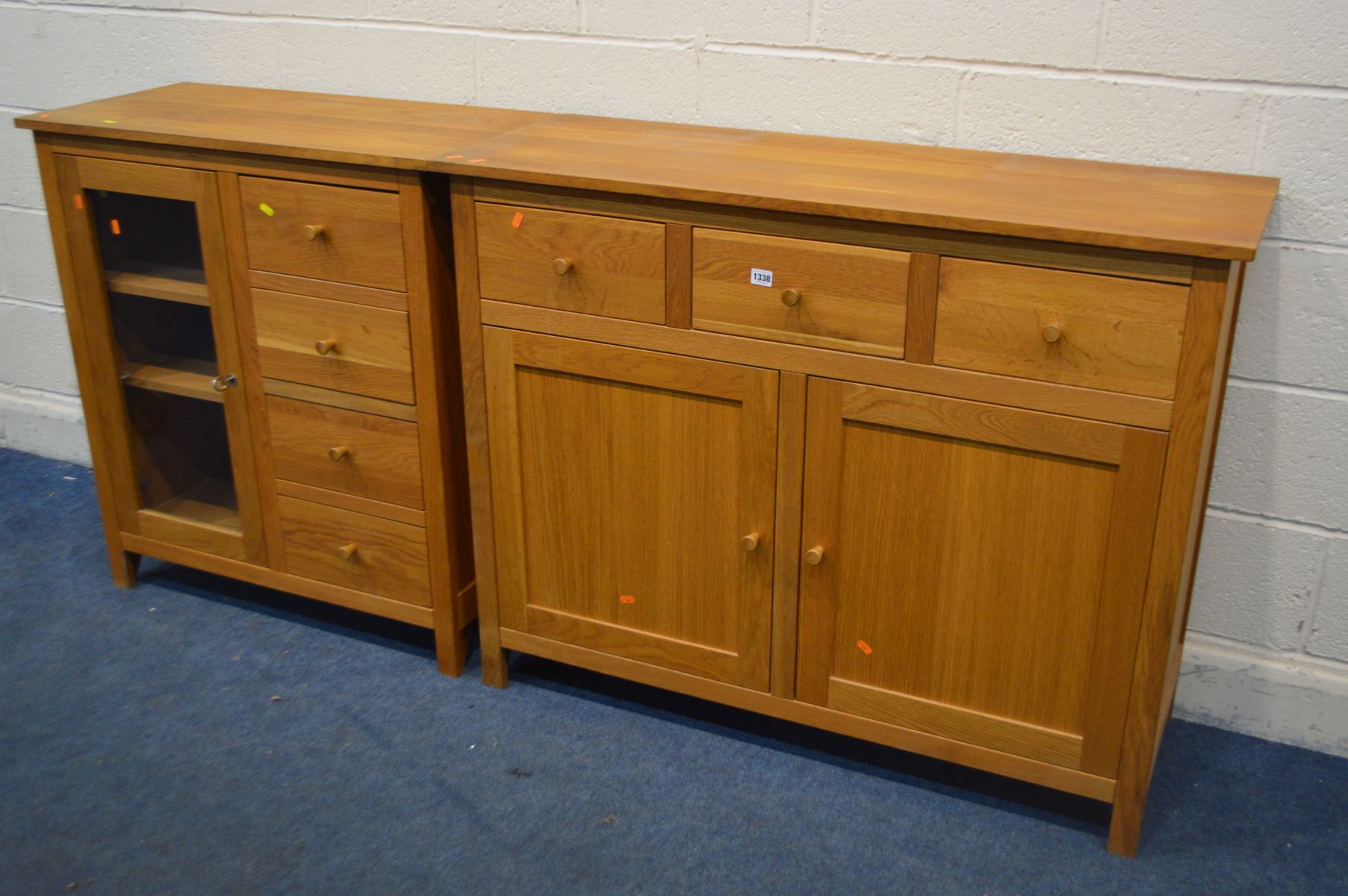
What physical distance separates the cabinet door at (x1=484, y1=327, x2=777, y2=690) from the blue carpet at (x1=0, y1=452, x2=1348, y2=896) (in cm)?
17

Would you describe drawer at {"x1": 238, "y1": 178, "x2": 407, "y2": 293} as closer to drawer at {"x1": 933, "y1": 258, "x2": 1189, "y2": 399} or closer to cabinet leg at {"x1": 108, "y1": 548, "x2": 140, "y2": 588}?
cabinet leg at {"x1": 108, "y1": 548, "x2": 140, "y2": 588}

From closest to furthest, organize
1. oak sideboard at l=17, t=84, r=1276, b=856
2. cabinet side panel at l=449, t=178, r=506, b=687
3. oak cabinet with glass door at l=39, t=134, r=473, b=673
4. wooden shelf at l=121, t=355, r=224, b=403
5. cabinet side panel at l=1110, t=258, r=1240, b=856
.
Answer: cabinet side panel at l=1110, t=258, r=1240, b=856
oak sideboard at l=17, t=84, r=1276, b=856
cabinet side panel at l=449, t=178, r=506, b=687
oak cabinet with glass door at l=39, t=134, r=473, b=673
wooden shelf at l=121, t=355, r=224, b=403

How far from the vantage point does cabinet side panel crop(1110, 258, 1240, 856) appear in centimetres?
146

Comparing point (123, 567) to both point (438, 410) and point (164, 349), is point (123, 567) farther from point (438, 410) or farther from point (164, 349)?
point (438, 410)

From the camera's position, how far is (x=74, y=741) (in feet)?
6.49

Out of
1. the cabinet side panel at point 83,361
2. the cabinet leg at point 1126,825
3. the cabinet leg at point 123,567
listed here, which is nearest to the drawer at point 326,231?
the cabinet side panel at point 83,361

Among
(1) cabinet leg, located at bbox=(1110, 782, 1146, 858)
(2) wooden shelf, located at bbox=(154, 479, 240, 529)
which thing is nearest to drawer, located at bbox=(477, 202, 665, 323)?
(2) wooden shelf, located at bbox=(154, 479, 240, 529)

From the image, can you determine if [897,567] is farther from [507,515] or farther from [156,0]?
[156,0]

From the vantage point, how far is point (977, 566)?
1700 millimetres

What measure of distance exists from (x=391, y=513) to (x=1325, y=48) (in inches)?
60.2

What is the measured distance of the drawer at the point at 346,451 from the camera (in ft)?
6.71

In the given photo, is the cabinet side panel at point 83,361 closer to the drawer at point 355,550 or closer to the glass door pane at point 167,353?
the glass door pane at point 167,353

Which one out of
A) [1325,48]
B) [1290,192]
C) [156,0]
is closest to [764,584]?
[1290,192]

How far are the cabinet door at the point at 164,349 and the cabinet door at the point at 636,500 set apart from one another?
20.7 inches
